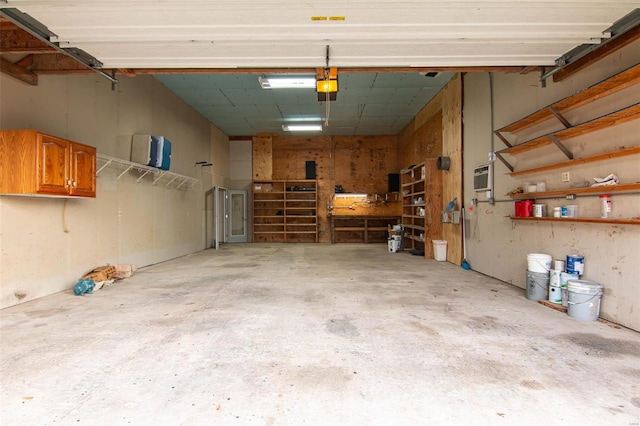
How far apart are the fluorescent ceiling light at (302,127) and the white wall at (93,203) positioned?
292 centimetres

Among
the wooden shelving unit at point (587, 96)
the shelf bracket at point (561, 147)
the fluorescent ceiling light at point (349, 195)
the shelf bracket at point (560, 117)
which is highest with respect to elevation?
the wooden shelving unit at point (587, 96)

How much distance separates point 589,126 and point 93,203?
6.16 m

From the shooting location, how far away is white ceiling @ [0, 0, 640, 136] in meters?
2.27

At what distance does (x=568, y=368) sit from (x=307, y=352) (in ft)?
5.66

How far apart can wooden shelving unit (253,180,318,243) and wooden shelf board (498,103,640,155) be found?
723 centimetres

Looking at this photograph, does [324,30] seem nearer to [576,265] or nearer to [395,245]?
[576,265]

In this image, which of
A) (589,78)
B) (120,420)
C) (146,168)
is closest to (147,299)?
(120,420)

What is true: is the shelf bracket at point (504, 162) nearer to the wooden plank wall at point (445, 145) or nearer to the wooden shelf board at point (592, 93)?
the wooden shelf board at point (592, 93)

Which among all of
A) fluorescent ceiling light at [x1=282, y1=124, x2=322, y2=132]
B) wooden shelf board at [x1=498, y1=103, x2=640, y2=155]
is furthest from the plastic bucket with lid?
fluorescent ceiling light at [x1=282, y1=124, x2=322, y2=132]

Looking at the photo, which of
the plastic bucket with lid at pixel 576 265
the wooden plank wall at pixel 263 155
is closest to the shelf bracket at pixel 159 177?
the wooden plank wall at pixel 263 155

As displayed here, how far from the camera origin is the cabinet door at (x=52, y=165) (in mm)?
3061

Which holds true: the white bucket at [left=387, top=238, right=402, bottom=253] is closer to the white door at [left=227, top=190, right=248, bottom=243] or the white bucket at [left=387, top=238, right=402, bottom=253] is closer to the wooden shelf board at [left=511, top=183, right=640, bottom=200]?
the wooden shelf board at [left=511, top=183, right=640, bottom=200]

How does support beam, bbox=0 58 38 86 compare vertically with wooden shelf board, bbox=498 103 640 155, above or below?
above

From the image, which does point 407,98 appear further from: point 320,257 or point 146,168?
point 146,168
